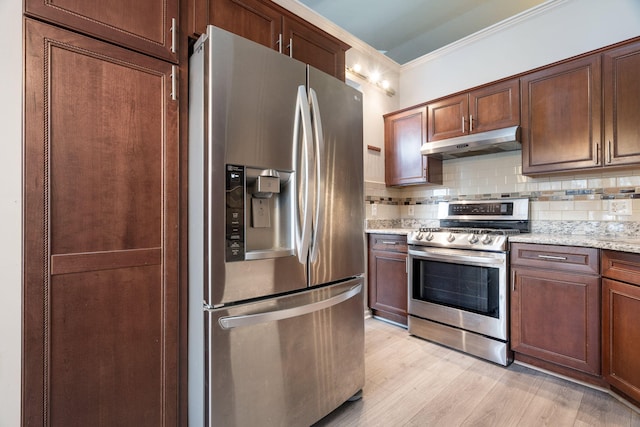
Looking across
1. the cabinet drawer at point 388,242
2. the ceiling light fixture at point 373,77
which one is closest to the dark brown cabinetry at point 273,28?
the ceiling light fixture at point 373,77

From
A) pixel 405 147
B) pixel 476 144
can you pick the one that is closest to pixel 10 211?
pixel 476 144

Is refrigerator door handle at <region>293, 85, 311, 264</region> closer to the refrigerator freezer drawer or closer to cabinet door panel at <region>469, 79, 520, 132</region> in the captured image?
the refrigerator freezer drawer

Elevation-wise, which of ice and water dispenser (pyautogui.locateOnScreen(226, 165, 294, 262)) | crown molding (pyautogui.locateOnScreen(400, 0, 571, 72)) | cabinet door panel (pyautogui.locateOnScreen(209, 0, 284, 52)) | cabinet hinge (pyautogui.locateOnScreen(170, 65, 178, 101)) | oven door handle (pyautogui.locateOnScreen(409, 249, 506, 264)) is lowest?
oven door handle (pyautogui.locateOnScreen(409, 249, 506, 264))

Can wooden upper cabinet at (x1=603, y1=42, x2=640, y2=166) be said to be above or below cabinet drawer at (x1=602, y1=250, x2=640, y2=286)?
above

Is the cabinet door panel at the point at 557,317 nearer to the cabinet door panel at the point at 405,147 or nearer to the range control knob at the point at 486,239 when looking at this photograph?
the range control knob at the point at 486,239

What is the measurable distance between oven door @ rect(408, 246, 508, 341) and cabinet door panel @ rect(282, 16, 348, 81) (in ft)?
5.31

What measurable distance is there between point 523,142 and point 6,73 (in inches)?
123

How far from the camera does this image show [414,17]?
318 cm

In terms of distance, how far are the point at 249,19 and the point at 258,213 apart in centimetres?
101

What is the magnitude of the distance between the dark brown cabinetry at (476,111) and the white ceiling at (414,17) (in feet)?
2.92

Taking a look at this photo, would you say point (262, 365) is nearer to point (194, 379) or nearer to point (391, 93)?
point (194, 379)

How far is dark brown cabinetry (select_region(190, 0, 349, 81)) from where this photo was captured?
147 cm

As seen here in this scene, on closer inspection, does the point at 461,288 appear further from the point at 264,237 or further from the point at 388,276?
the point at 264,237

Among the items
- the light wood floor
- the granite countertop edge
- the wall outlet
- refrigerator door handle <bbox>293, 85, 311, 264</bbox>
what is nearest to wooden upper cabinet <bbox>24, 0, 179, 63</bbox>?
refrigerator door handle <bbox>293, 85, 311, 264</bbox>
